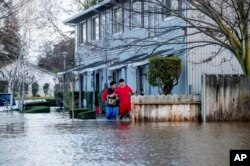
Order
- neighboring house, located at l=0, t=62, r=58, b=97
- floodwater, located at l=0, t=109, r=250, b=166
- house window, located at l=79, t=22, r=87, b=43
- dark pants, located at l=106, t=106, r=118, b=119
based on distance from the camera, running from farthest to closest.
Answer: neighboring house, located at l=0, t=62, r=58, b=97 → house window, located at l=79, t=22, r=87, b=43 → dark pants, located at l=106, t=106, r=118, b=119 → floodwater, located at l=0, t=109, r=250, b=166

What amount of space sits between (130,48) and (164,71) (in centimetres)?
365

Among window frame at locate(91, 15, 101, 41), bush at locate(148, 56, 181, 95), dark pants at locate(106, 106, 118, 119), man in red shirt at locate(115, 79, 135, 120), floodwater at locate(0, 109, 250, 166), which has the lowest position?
floodwater at locate(0, 109, 250, 166)

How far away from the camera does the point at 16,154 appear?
39.7ft

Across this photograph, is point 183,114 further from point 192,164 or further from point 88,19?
point 88,19

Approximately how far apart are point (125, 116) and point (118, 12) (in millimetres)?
8769

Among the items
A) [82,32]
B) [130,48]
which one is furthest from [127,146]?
[82,32]

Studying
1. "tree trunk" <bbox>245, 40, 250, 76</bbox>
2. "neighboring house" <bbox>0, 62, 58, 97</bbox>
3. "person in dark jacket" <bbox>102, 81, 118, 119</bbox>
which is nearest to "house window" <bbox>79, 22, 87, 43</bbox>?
"neighboring house" <bbox>0, 62, 58, 97</bbox>

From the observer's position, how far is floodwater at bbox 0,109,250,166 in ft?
35.8

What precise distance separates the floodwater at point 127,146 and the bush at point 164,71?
553cm

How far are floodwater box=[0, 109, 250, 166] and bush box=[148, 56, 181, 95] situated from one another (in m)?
5.53

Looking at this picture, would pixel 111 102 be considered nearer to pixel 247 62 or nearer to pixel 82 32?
pixel 247 62

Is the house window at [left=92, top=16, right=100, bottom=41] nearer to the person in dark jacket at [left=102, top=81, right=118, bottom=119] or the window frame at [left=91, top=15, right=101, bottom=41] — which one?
the window frame at [left=91, top=15, right=101, bottom=41]

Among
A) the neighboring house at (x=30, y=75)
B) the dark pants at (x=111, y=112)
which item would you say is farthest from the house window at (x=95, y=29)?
the dark pants at (x=111, y=112)

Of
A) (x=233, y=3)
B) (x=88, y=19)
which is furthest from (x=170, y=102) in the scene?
(x=88, y=19)
